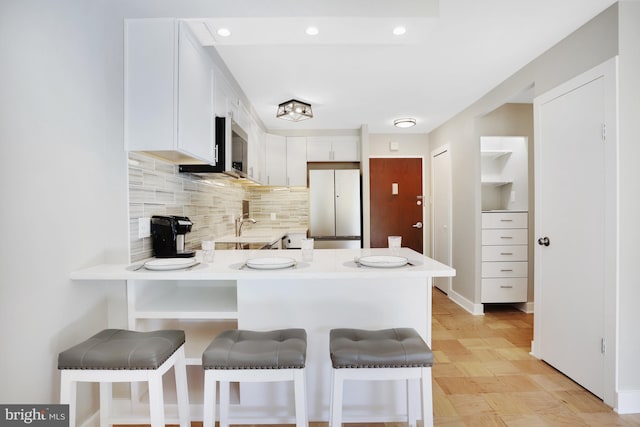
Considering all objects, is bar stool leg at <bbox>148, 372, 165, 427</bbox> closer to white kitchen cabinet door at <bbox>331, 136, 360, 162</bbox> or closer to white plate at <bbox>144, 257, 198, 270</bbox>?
white plate at <bbox>144, 257, 198, 270</bbox>

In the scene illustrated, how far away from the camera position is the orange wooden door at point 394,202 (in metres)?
4.86

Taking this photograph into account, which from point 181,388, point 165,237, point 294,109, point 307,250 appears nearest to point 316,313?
point 307,250

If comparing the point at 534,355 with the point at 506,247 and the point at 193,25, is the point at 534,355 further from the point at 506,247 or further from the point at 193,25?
the point at 193,25

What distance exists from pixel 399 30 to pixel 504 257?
286 cm

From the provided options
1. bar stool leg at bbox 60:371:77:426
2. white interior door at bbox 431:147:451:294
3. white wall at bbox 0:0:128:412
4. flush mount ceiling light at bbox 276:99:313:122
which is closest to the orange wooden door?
white interior door at bbox 431:147:451:294

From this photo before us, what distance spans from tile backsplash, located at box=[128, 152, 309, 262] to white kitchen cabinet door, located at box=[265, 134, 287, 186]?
32 cm

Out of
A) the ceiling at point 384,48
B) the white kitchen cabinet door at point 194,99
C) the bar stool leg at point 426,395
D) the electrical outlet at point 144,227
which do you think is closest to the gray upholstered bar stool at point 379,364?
the bar stool leg at point 426,395

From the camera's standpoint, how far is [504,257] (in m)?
3.55

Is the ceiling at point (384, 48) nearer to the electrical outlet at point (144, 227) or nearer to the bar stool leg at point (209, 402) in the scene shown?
the electrical outlet at point (144, 227)

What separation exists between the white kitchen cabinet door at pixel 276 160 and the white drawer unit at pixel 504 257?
8.73ft

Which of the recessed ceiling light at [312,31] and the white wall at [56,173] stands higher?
the recessed ceiling light at [312,31]

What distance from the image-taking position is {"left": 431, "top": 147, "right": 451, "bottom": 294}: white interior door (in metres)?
4.23

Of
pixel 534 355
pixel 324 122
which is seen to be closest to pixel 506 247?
pixel 534 355

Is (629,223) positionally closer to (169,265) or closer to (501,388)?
(501,388)
